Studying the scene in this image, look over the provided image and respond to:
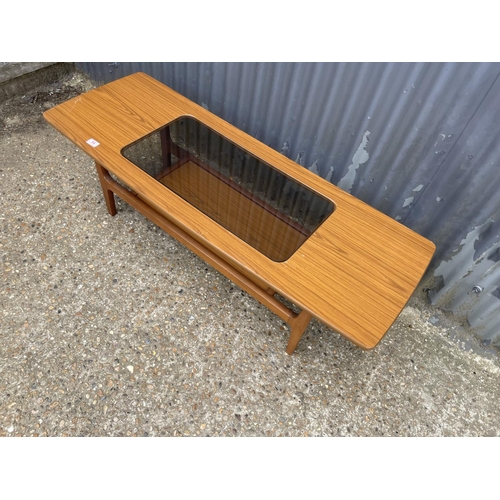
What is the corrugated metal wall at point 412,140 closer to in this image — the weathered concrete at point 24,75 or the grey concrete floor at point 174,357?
the grey concrete floor at point 174,357

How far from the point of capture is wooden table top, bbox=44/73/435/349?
4.86 ft

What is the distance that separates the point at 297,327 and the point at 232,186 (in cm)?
88

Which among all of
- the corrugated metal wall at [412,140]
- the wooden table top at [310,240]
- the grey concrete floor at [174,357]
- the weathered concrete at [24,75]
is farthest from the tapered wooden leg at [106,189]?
the weathered concrete at [24,75]

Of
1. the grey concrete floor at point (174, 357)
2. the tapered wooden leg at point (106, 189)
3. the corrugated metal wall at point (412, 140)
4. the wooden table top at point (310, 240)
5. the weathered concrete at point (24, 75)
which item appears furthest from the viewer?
the weathered concrete at point (24, 75)

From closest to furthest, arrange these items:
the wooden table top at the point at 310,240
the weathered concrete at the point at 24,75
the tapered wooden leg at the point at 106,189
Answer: the wooden table top at the point at 310,240 < the tapered wooden leg at the point at 106,189 < the weathered concrete at the point at 24,75

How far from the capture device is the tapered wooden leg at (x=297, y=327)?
1.72 m

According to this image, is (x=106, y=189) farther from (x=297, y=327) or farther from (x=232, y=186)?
(x=297, y=327)

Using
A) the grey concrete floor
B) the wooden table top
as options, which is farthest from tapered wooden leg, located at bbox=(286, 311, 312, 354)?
the wooden table top

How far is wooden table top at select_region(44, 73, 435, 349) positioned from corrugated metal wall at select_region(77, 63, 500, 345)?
29 cm

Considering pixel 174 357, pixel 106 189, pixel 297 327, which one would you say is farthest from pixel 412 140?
pixel 106 189

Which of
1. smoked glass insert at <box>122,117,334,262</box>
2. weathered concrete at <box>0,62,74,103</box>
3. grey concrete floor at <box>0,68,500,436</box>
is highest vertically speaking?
smoked glass insert at <box>122,117,334,262</box>

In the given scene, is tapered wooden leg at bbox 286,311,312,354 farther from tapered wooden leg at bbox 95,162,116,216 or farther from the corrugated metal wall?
tapered wooden leg at bbox 95,162,116,216

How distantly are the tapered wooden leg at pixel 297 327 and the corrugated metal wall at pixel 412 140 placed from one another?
84 centimetres

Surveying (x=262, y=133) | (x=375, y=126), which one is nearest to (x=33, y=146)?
(x=262, y=133)
